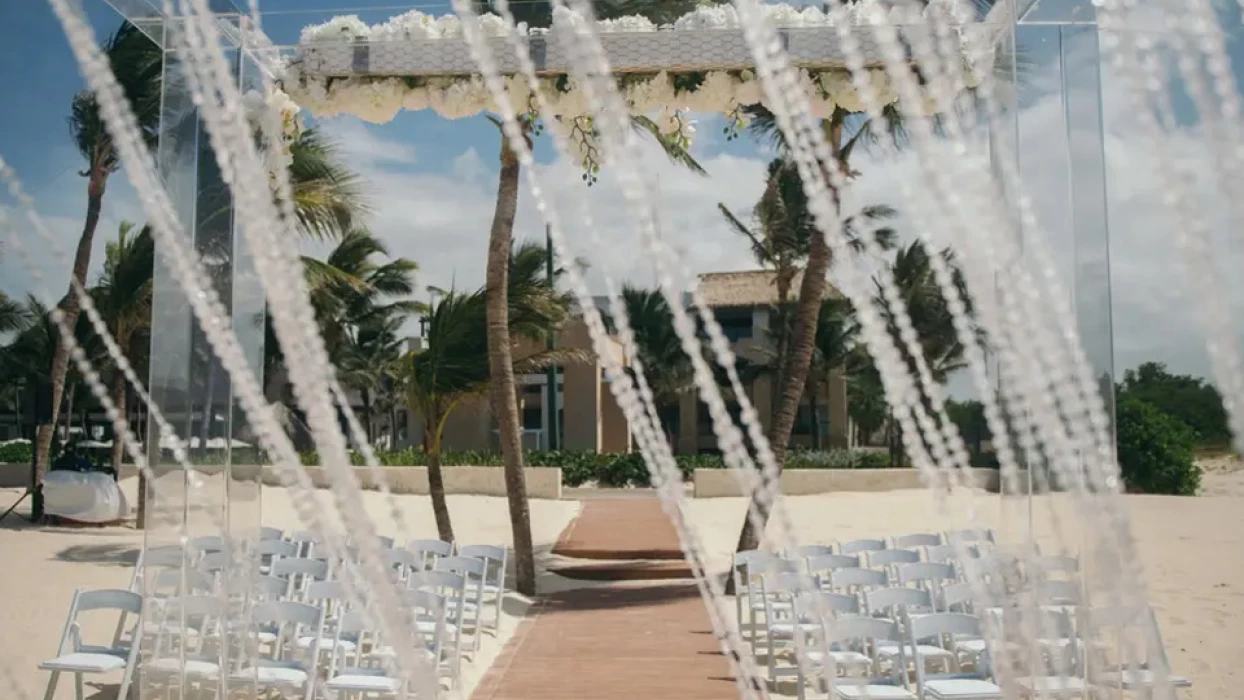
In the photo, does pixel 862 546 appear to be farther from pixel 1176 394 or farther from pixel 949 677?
pixel 1176 394

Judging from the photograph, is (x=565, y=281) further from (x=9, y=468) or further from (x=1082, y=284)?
(x=1082, y=284)

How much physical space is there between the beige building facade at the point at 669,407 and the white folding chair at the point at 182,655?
19313 mm

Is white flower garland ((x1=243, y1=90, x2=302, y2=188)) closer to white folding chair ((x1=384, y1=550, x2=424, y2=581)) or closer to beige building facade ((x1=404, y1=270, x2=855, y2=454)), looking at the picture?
white folding chair ((x1=384, y1=550, x2=424, y2=581))

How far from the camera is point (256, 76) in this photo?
6.26 m

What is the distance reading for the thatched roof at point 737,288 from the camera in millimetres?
39312

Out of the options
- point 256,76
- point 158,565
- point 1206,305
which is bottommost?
point 158,565

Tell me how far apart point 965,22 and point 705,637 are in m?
4.46

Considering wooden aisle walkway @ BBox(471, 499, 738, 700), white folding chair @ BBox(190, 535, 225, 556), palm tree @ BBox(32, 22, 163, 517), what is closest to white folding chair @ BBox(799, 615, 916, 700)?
wooden aisle walkway @ BBox(471, 499, 738, 700)

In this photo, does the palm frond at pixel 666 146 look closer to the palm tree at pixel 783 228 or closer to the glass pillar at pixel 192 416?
the glass pillar at pixel 192 416

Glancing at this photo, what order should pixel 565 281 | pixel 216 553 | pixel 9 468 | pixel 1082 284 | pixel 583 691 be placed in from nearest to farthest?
pixel 1082 284 → pixel 216 553 → pixel 583 691 → pixel 9 468 → pixel 565 281

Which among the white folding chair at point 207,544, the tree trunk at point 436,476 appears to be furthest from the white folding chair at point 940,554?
the tree trunk at point 436,476

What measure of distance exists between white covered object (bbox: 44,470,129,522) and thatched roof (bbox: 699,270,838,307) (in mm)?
24633

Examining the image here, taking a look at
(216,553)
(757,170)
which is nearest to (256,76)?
(216,553)

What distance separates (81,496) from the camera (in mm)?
14969
